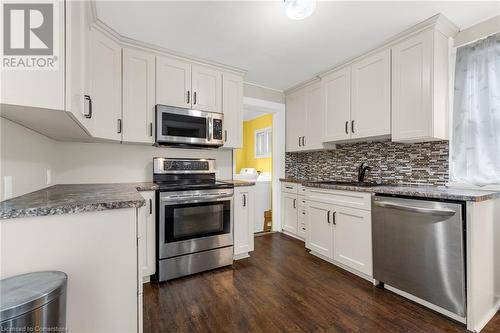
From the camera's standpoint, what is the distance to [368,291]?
6.62ft

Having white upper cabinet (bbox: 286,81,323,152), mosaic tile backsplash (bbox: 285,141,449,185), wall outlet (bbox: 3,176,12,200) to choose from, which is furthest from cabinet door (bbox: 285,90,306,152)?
wall outlet (bbox: 3,176,12,200)

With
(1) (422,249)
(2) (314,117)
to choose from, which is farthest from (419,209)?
(2) (314,117)

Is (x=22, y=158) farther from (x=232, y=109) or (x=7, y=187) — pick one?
(x=232, y=109)

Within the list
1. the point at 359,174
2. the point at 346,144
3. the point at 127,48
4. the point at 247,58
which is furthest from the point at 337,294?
the point at 127,48

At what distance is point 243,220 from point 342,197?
116 cm

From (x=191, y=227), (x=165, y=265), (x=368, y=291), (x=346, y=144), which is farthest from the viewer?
(x=346, y=144)

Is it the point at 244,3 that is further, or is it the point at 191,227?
the point at 191,227

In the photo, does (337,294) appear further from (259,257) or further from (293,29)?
(293,29)

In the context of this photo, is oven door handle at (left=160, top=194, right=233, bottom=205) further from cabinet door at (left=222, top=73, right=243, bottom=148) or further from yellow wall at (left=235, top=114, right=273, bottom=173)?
yellow wall at (left=235, top=114, right=273, bottom=173)

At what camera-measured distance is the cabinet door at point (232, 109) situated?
9.62 feet

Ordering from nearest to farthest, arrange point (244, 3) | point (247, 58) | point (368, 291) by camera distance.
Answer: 1. point (244, 3)
2. point (368, 291)
3. point (247, 58)

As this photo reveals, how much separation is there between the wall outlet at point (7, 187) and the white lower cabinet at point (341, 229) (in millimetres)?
2567

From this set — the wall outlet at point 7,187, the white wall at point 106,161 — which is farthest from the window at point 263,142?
the wall outlet at point 7,187

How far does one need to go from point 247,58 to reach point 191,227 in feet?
6.75
